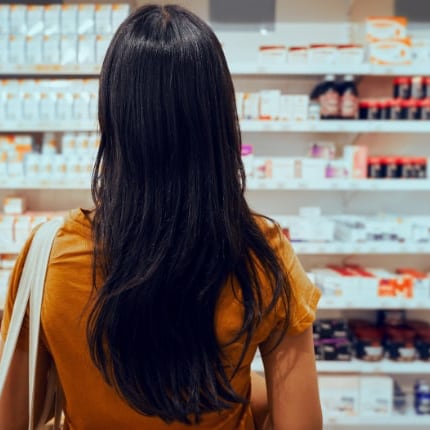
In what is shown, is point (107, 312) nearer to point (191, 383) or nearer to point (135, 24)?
point (191, 383)

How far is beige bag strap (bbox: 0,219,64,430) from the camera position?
86cm

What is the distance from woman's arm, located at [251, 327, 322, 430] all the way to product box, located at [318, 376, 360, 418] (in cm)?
205

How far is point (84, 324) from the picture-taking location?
2.81ft

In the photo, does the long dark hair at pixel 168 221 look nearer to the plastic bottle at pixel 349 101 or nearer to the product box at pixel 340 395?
the plastic bottle at pixel 349 101

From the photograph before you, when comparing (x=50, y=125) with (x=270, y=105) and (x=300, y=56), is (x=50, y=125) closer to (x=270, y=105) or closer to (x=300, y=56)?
(x=270, y=105)

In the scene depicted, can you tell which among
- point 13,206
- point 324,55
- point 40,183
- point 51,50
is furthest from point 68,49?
point 324,55

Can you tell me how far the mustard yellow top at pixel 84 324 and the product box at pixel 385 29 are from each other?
7.28 ft

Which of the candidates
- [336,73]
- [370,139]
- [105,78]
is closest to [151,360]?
[105,78]

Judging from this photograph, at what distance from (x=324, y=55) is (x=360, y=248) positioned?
959 mm

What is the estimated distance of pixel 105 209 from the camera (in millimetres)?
858

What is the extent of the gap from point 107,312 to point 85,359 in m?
0.11

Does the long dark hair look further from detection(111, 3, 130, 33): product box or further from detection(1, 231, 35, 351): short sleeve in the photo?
detection(111, 3, 130, 33): product box

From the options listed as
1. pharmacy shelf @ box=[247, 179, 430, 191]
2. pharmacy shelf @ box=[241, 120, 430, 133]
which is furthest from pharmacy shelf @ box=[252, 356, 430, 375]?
pharmacy shelf @ box=[241, 120, 430, 133]

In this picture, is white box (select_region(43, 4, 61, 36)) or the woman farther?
white box (select_region(43, 4, 61, 36))
